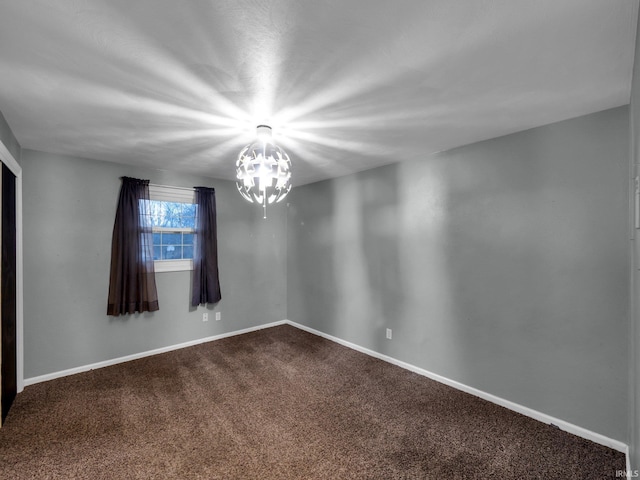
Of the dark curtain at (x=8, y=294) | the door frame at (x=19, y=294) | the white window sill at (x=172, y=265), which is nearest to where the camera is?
the dark curtain at (x=8, y=294)

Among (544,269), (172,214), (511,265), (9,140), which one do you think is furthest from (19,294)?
(544,269)

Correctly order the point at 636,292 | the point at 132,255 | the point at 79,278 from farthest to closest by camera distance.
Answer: the point at 132,255
the point at 79,278
the point at 636,292

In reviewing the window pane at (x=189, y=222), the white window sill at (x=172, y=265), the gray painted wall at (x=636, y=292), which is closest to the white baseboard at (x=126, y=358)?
the white window sill at (x=172, y=265)

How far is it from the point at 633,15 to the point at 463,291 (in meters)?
2.26

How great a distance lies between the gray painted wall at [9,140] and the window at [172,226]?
4.06ft

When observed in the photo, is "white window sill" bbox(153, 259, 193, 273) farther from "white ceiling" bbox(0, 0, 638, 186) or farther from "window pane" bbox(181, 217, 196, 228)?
"white ceiling" bbox(0, 0, 638, 186)

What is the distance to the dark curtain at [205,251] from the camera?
4172mm

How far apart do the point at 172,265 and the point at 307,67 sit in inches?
132

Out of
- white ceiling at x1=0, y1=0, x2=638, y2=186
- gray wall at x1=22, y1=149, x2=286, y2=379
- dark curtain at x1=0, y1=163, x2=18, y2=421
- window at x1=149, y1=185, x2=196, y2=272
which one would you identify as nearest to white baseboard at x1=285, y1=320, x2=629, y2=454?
white ceiling at x1=0, y1=0, x2=638, y2=186

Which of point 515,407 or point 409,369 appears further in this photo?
point 409,369

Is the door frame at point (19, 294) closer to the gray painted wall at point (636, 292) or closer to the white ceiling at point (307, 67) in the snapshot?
the white ceiling at point (307, 67)

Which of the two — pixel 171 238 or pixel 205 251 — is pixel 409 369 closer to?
pixel 205 251

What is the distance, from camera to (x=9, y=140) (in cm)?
251

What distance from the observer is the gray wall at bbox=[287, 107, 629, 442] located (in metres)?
2.18
